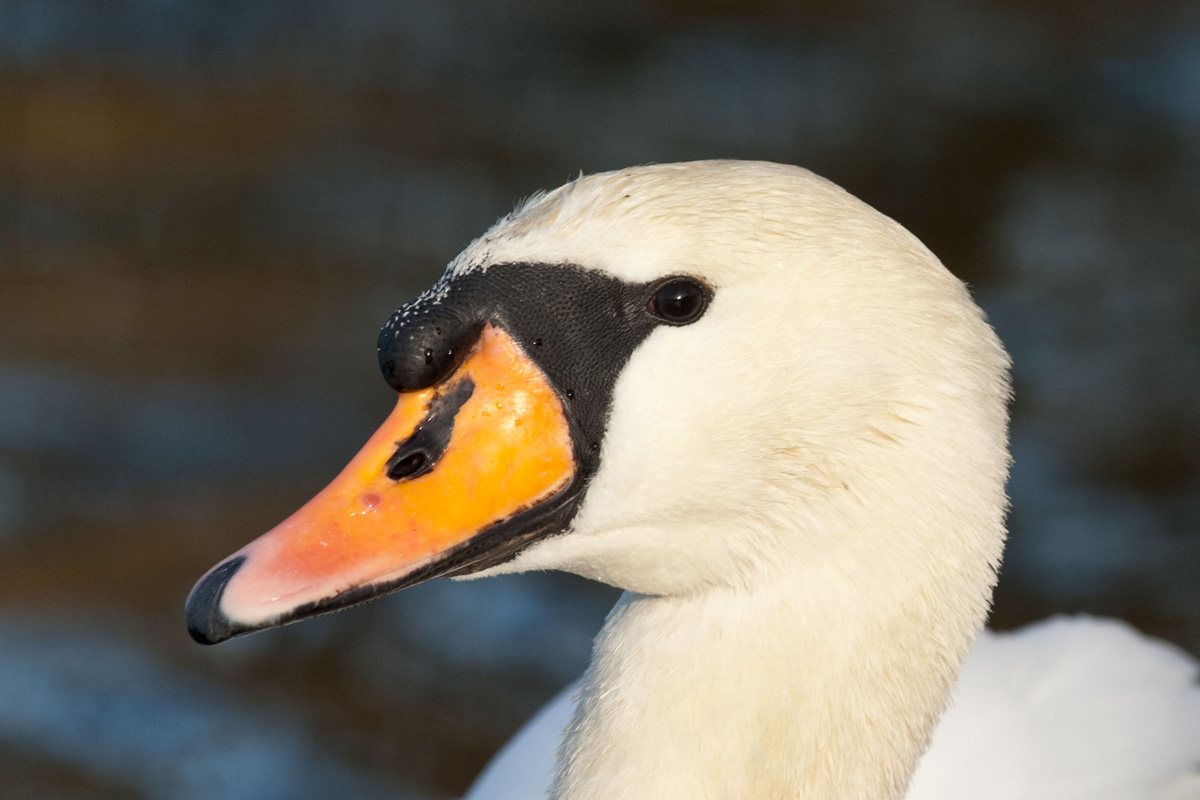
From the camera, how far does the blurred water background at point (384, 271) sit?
169 inches

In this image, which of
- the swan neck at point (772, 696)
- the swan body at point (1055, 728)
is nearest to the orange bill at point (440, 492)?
the swan neck at point (772, 696)

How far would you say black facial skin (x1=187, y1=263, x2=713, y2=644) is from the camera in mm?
1857

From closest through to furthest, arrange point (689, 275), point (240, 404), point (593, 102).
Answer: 1. point (689, 275)
2. point (240, 404)
3. point (593, 102)

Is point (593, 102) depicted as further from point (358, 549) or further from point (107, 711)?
point (358, 549)

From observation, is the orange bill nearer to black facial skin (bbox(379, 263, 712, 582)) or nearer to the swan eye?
black facial skin (bbox(379, 263, 712, 582))

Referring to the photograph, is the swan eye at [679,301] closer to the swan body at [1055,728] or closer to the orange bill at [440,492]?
the orange bill at [440,492]

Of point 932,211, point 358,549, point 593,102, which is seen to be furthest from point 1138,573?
point 358,549

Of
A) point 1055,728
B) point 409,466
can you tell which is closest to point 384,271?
point 1055,728

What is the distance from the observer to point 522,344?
6.15ft

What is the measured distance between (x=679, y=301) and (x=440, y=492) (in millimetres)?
372

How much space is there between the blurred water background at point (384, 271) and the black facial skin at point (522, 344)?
239 cm

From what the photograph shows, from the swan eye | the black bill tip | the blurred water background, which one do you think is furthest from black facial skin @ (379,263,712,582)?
the blurred water background

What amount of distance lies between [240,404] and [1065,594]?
270cm

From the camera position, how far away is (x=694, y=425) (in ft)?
6.19
